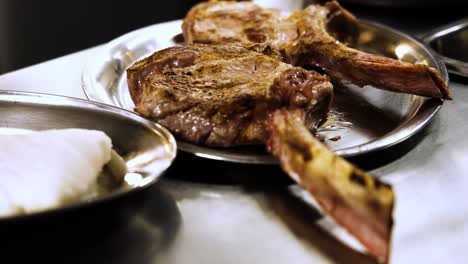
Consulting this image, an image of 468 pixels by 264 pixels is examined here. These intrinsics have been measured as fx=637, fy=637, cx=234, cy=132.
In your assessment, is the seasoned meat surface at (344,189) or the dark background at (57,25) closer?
the seasoned meat surface at (344,189)

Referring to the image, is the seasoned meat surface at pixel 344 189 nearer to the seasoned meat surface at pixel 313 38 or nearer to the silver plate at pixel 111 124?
the silver plate at pixel 111 124

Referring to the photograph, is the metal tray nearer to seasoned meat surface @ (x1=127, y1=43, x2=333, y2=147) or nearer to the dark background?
seasoned meat surface @ (x1=127, y1=43, x2=333, y2=147)

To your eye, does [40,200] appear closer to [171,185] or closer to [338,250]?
[171,185]

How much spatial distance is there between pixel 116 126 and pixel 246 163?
25 cm

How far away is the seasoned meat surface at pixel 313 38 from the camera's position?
1.39 metres

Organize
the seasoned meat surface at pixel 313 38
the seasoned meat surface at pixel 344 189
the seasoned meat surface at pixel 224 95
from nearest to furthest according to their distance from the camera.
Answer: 1. the seasoned meat surface at pixel 344 189
2. the seasoned meat surface at pixel 224 95
3. the seasoned meat surface at pixel 313 38

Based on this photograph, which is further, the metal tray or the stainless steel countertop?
the metal tray

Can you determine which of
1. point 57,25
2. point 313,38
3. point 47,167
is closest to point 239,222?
point 47,167

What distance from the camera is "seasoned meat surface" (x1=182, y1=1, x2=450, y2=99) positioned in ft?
4.56

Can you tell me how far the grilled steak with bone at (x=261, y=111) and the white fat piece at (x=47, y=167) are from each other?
0.21 metres

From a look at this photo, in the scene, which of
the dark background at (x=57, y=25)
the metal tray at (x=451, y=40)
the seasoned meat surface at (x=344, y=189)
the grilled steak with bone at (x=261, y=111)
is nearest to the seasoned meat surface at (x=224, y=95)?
the grilled steak with bone at (x=261, y=111)

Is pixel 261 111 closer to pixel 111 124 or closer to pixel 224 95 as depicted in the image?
pixel 224 95

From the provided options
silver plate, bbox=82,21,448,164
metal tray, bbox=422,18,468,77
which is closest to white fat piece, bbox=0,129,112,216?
silver plate, bbox=82,21,448,164

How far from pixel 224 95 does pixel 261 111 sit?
79mm
